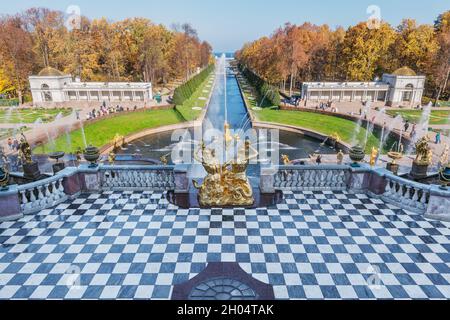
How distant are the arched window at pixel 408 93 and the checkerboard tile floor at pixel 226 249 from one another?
6280 centimetres

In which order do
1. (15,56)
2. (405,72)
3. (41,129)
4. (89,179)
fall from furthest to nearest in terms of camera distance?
(15,56) → (405,72) → (41,129) → (89,179)

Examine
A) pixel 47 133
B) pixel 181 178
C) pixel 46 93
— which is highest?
pixel 181 178

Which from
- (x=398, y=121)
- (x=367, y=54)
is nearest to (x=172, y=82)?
(x=367, y=54)

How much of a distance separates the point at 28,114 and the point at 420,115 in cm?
6819

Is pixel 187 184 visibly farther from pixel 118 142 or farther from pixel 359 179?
pixel 118 142

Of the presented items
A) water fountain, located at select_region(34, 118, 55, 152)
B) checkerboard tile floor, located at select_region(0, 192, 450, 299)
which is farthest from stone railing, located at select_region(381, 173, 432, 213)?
water fountain, located at select_region(34, 118, 55, 152)

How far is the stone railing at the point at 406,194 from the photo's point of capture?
1225cm

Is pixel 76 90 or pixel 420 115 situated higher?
pixel 76 90

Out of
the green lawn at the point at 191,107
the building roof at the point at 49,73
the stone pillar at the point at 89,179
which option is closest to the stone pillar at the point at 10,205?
the stone pillar at the point at 89,179

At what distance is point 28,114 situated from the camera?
188ft

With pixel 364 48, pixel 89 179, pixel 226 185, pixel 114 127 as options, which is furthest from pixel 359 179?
pixel 364 48

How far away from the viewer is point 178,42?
3824 inches

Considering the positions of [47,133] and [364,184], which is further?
[47,133]

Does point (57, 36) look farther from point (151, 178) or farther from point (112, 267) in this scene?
point (112, 267)
